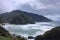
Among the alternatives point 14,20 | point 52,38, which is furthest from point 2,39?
point 14,20

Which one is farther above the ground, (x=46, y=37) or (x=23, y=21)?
(x=23, y=21)

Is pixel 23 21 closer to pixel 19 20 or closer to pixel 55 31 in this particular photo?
pixel 19 20

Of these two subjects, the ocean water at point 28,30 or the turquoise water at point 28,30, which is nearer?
the ocean water at point 28,30

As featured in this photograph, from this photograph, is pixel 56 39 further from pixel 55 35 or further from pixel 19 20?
pixel 19 20

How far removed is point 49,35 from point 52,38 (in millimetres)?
1422

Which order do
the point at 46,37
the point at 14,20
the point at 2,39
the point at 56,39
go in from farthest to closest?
the point at 14,20 → the point at 46,37 → the point at 56,39 → the point at 2,39

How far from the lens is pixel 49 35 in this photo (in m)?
37.5

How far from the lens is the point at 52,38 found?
119 ft

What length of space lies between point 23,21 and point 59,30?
162884mm

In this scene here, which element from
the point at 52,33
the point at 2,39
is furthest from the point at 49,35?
the point at 2,39

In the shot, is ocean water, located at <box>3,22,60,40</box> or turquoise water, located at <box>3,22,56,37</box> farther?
turquoise water, located at <box>3,22,56,37</box>

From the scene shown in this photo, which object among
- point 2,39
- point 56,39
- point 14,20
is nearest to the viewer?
point 2,39

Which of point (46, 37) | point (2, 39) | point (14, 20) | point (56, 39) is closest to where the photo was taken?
point (2, 39)

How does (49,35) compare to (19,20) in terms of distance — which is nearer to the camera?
(49,35)
